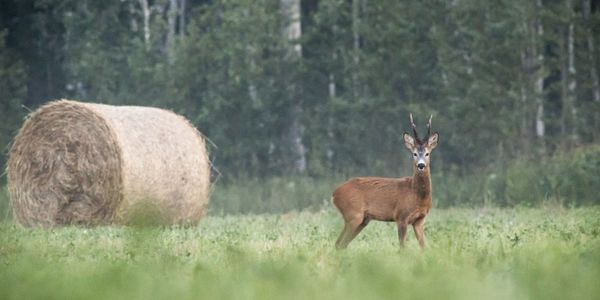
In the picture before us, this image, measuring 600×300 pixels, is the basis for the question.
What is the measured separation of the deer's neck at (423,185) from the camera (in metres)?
11.9

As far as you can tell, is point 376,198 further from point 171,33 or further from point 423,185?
point 171,33

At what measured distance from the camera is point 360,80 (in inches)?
1166

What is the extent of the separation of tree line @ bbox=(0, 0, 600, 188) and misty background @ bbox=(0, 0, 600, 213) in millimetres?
39

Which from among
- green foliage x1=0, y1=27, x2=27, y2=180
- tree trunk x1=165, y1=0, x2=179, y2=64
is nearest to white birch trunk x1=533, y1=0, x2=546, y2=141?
tree trunk x1=165, y1=0, x2=179, y2=64

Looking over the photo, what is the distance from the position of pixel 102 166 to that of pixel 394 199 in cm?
584

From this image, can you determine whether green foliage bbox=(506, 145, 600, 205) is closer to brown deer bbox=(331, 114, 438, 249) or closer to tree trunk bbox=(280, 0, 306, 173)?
tree trunk bbox=(280, 0, 306, 173)

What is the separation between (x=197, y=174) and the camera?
17.6 m

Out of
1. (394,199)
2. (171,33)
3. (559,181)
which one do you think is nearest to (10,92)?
(171,33)

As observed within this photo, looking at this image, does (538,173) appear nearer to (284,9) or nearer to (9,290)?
(284,9)

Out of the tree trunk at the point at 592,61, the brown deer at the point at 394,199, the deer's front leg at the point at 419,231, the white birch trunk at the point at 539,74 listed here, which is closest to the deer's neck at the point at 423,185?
the brown deer at the point at 394,199

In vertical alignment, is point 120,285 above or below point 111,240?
above

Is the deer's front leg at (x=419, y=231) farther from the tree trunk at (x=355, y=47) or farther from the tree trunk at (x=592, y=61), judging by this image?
the tree trunk at (x=355, y=47)

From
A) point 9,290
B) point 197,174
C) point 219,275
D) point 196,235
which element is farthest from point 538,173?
point 9,290

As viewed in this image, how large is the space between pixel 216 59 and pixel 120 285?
24.8 m
